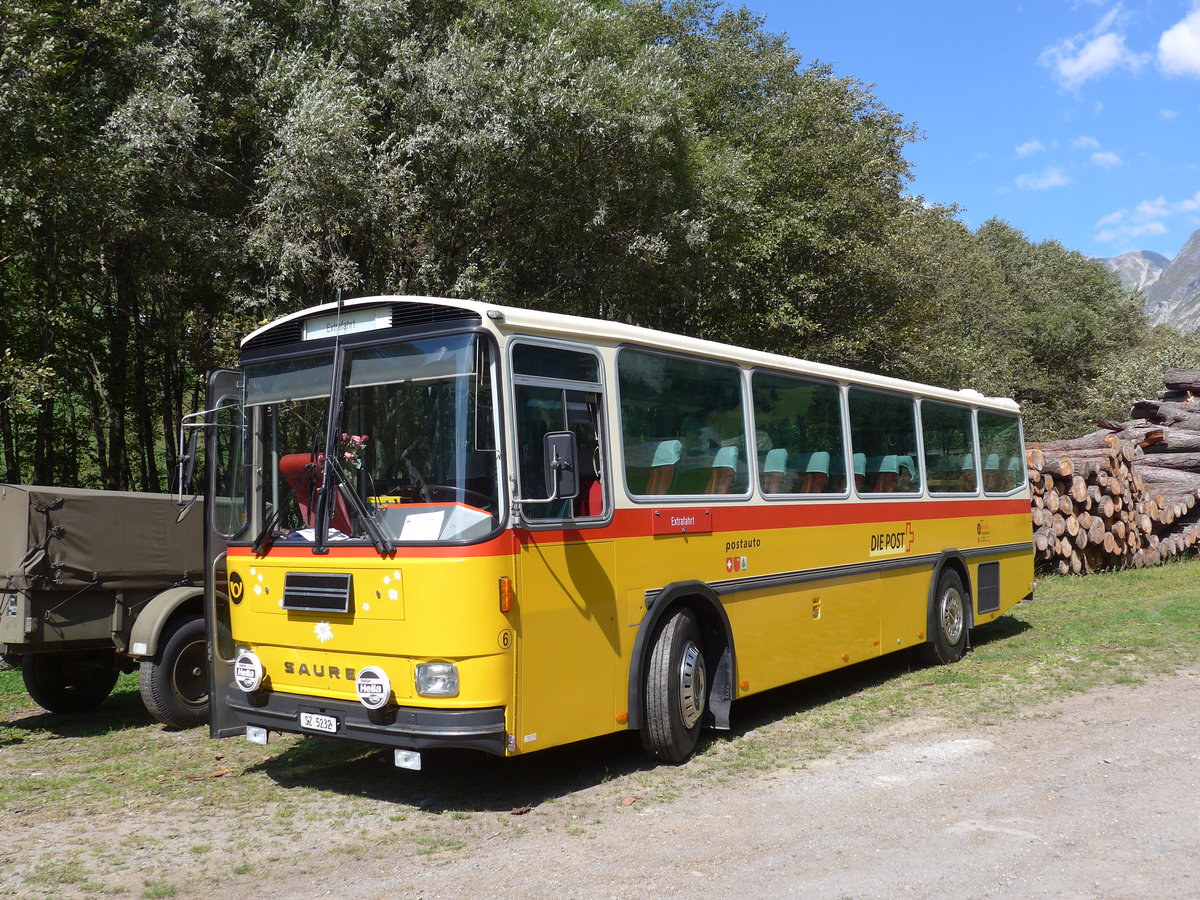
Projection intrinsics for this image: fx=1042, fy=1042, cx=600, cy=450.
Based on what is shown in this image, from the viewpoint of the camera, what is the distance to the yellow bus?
579cm

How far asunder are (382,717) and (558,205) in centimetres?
1404

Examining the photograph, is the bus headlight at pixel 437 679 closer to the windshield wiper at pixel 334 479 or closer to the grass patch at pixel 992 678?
the windshield wiper at pixel 334 479

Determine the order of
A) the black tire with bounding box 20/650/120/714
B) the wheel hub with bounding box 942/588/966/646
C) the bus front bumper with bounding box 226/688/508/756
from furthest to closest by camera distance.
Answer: the wheel hub with bounding box 942/588/966/646
the black tire with bounding box 20/650/120/714
the bus front bumper with bounding box 226/688/508/756

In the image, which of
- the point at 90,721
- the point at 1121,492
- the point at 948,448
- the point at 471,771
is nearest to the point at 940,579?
the point at 948,448

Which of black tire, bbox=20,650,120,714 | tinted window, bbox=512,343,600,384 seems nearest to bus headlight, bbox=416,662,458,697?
tinted window, bbox=512,343,600,384

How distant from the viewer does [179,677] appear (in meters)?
8.64

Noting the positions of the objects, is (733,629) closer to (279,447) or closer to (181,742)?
(279,447)

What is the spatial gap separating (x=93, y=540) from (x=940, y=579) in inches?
320

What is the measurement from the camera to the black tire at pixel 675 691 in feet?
22.2

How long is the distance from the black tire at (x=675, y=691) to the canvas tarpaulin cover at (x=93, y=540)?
4.66 meters

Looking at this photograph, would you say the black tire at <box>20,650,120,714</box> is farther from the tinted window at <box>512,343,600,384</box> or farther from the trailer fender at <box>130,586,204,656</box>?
the tinted window at <box>512,343,600,384</box>

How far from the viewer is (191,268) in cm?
1686

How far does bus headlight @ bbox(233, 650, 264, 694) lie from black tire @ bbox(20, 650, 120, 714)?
10.5ft

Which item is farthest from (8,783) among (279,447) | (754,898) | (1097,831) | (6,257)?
(6,257)
